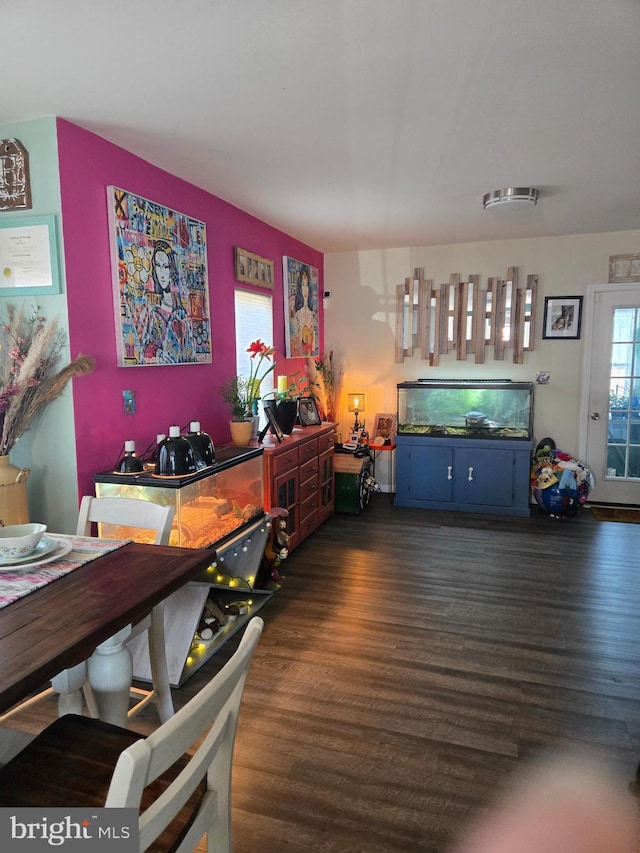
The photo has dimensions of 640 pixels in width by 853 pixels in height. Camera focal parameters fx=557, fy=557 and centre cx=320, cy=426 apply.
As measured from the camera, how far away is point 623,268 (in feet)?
15.8

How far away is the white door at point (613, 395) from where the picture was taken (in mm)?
4898

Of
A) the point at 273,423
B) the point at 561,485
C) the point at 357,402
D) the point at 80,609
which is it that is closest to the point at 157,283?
the point at 273,423

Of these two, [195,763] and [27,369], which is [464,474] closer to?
[27,369]

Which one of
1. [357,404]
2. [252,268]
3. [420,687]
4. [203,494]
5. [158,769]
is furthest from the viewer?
[357,404]

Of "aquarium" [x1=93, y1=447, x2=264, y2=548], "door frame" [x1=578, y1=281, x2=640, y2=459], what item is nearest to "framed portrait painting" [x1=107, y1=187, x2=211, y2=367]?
"aquarium" [x1=93, y1=447, x2=264, y2=548]

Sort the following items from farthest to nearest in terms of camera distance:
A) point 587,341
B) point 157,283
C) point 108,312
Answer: point 587,341 < point 157,283 < point 108,312

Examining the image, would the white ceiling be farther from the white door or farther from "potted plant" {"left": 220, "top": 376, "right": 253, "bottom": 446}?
the white door

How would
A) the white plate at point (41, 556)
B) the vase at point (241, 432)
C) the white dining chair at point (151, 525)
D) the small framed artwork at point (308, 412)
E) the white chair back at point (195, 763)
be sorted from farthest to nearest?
the small framed artwork at point (308, 412), the vase at point (241, 432), the white dining chair at point (151, 525), the white plate at point (41, 556), the white chair back at point (195, 763)

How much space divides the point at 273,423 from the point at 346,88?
2.21 m

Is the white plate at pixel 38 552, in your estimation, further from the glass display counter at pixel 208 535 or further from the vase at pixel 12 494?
the glass display counter at pixel 208 535

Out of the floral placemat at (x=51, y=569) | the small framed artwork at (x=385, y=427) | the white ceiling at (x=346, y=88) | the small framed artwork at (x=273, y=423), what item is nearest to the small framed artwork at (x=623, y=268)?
the white ceiling at (x=346, y=88)

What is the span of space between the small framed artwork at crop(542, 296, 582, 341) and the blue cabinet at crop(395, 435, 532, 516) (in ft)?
3.55

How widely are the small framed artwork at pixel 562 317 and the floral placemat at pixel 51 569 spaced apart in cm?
440

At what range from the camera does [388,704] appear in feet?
7.50
